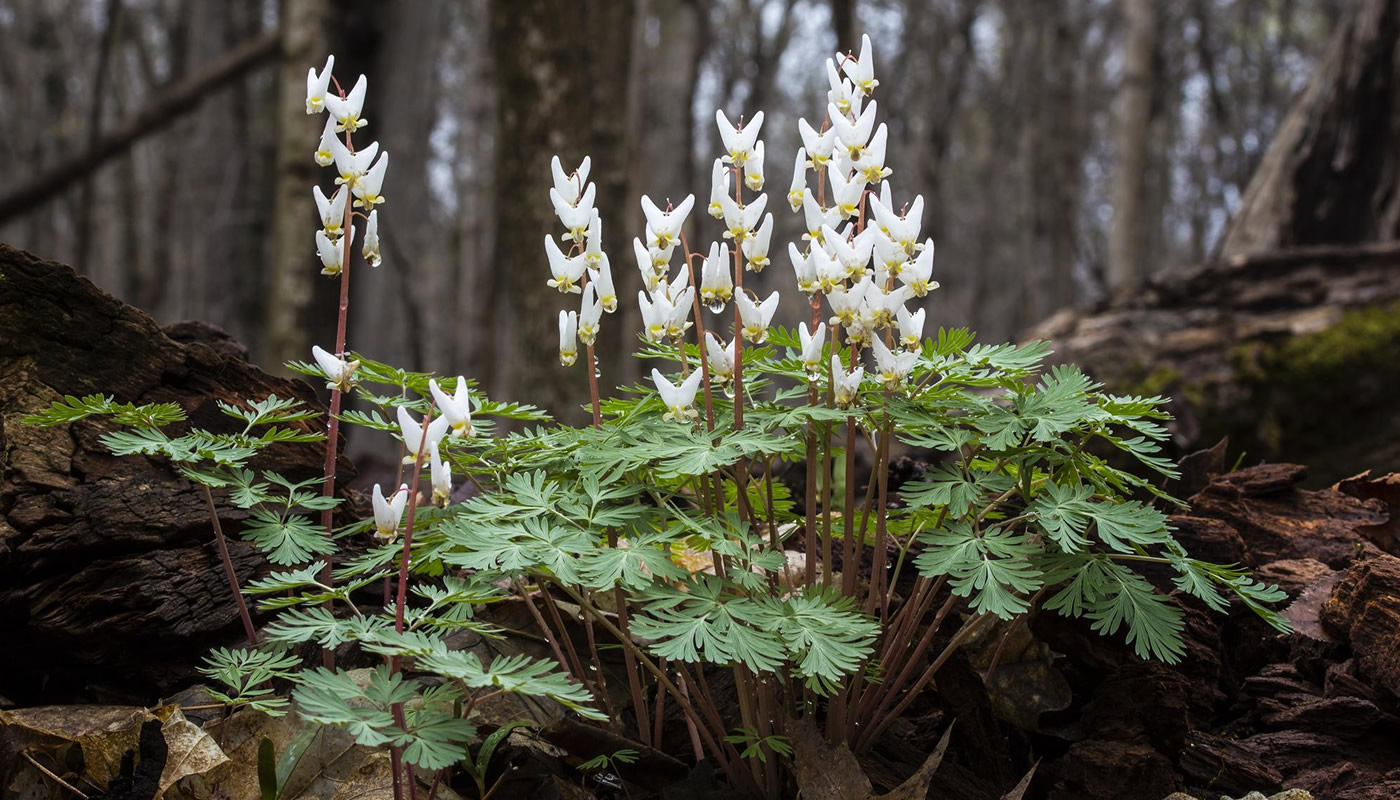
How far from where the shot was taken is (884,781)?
2.25m

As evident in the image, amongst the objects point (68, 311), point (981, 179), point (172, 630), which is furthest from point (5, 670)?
point (981, 179)

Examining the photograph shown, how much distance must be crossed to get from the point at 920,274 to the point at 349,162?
1.30 meters

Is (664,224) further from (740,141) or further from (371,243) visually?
(371,243)

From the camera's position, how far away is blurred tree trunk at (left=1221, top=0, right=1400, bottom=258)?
7305 mm

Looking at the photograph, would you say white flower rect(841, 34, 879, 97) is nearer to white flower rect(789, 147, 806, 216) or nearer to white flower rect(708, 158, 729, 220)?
white flower rect(789, 147, 806, 216)

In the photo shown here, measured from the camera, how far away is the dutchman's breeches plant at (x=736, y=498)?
6.23 ft

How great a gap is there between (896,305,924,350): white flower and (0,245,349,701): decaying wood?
71.4 inches

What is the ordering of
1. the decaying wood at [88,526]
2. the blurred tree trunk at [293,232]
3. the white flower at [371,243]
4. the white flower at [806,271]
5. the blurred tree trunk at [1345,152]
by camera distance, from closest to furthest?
the white flower at [806,271]
the white flower at [371,243]
the decaying wood at [88,526]
the blurred tree trunk at [293,232]
the blurred tree trunk at [1345,152]

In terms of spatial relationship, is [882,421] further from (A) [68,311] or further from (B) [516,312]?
(B) [516,312]

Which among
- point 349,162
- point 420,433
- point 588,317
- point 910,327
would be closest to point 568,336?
point 588,317

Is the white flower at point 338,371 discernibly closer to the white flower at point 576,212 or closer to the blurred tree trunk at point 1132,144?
the white flower at point 576,212

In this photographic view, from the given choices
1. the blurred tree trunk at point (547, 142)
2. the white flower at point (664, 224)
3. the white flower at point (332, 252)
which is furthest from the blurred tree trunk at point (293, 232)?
the white flower at point (664, 224)

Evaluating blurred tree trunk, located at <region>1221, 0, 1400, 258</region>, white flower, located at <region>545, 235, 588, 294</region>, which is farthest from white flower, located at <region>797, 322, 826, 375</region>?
blurred tree trunk, located at <region>1221, 0, 1400, 258</region>

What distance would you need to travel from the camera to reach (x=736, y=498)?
2.53 metres
